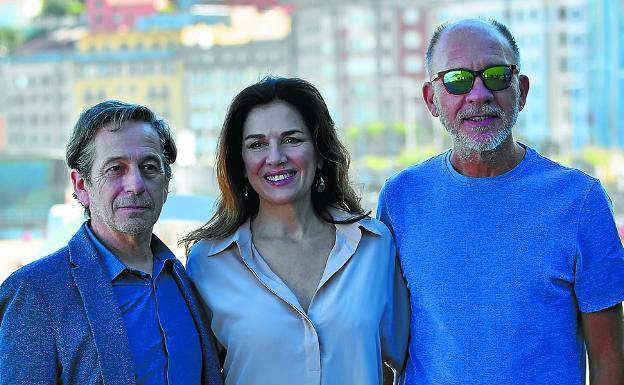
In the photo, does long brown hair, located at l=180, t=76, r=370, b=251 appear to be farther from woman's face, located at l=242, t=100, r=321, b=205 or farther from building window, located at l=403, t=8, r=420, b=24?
building window, located at l=403, t=8, r=420, b=24

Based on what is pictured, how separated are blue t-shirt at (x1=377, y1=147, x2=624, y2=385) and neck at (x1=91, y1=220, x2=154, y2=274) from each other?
1.97ft

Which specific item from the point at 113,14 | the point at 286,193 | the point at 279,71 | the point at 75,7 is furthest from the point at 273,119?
the point at 75,7

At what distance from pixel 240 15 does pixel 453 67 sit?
66.8 meters

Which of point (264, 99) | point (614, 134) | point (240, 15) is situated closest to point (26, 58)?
point (240, 15)

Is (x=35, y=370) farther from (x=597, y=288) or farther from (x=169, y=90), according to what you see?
(x=169, y=90)

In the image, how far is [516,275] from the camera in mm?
1916

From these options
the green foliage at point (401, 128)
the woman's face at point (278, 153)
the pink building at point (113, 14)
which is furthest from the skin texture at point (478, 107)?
the pink building at point (113, 14)

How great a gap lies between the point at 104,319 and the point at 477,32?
0.98m

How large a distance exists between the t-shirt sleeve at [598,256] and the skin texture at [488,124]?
0.05 meters

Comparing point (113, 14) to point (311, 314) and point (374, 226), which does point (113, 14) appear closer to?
point (374, 226)

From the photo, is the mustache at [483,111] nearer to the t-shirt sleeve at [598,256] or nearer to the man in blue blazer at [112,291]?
the t-shirt sleeve at [598,256]

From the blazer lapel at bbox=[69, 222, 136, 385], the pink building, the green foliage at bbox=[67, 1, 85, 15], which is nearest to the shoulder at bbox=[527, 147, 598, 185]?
the blazer lapel at bbox=[69, 222, 136, 385]

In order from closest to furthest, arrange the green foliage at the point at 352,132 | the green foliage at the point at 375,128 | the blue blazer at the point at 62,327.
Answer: the blue blazer at the point at 62,327 < the green foliage at the point at 352,132 < the green foliage at the point at 375,128

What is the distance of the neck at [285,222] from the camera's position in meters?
2.17
